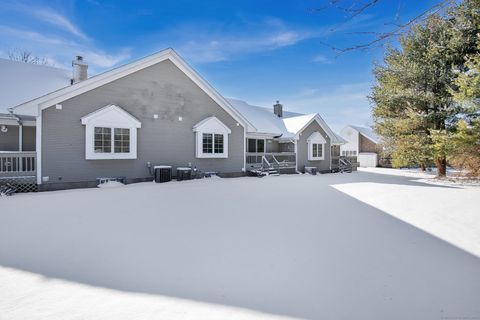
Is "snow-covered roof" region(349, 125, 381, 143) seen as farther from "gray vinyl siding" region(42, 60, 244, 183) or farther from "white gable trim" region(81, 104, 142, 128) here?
"white gable trim" region(81, 104, 142, 128)

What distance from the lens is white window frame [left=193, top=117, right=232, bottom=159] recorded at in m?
14.2

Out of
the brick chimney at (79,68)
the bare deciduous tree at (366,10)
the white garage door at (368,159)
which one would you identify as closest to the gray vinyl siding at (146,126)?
the brick chimney at (79,68)

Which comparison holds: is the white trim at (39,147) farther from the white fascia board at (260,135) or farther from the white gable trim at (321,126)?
the white gable trim at (321,126)

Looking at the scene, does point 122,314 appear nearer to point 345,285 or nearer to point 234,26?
point 345,285

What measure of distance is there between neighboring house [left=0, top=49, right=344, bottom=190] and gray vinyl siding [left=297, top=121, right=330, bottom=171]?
390 cm

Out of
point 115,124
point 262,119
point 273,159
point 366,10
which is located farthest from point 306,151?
point 366,10

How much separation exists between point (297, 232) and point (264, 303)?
2423 millimetres

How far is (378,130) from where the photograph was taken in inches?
731

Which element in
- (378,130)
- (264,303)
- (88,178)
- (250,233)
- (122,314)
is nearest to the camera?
(122,314)

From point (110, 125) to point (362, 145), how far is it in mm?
32080

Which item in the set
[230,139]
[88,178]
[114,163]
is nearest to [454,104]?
[230,139]

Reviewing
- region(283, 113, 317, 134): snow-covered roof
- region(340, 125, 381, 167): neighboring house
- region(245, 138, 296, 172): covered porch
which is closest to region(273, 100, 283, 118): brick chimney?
region(283, 113, 317, 134): snow-covered roof

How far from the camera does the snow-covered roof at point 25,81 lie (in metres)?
11.5

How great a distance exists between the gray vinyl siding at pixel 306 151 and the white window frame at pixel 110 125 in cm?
1288
